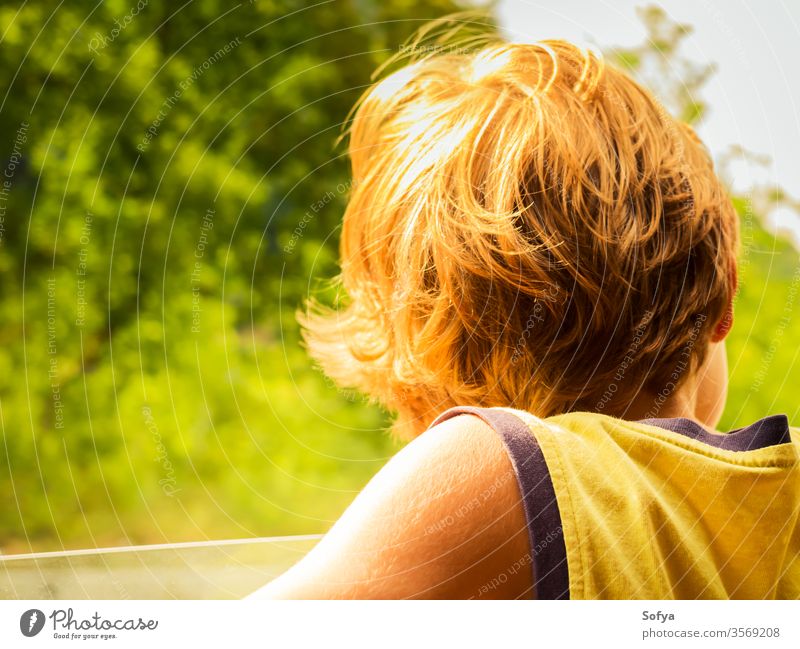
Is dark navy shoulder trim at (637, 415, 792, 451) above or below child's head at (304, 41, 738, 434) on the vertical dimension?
below

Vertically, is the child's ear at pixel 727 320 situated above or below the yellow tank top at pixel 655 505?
above

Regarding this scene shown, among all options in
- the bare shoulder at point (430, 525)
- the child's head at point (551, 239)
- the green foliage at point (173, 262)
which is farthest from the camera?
the green foliage at point (173, 262)

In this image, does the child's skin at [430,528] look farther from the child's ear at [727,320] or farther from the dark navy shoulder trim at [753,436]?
the child's ear at [727,320]

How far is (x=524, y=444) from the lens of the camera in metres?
0.38

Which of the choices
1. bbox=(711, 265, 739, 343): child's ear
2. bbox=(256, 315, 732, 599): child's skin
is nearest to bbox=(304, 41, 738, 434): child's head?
bbox=(711, 265, 739, 343): child's ear

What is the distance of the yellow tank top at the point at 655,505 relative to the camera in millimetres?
382

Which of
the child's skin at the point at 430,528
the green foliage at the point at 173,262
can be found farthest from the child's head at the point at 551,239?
the green foliage at the point at 173,262

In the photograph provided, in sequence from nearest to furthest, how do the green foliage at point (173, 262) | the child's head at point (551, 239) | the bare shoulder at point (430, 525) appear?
the bare shoulder at point (430, 525)
the child's head at point (551, 239)
the green foliage at point (173, 262)

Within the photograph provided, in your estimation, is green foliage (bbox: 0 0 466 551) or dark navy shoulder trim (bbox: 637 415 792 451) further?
green foliage (bbox: 0 0 466 551)

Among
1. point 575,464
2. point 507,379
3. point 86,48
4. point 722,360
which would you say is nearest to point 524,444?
point 575,464

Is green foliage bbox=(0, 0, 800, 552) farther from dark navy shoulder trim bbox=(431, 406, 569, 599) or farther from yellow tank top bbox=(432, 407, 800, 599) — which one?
dark navy shoulder trim bbox=(431, 406, 569, 599)

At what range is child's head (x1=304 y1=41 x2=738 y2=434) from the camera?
479 millimetres

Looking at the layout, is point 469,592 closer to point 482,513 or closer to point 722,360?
point 482,513

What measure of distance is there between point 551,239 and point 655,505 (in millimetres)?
170
